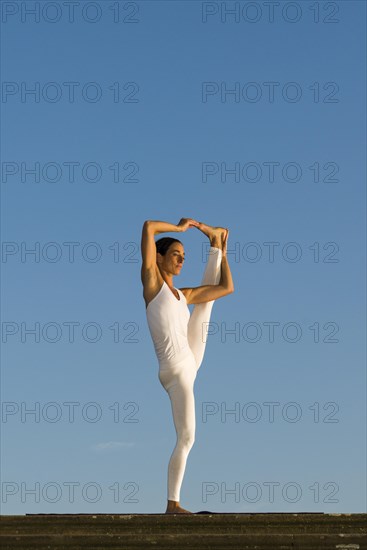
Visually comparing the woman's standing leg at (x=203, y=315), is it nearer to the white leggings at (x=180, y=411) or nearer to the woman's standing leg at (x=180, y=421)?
the white leggings at (x=180, y=411)

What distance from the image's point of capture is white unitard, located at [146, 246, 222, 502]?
11008mm

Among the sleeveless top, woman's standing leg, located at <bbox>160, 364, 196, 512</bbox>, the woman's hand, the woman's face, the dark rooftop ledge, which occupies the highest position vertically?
the woman's hand

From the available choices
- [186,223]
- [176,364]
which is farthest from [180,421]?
[186,223]

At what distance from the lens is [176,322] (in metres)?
11.4

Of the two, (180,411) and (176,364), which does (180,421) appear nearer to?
(180,411)

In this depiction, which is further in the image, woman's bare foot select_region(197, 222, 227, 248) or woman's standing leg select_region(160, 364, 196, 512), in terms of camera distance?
woman's bare foot select_region(197, 222, 227, 248)

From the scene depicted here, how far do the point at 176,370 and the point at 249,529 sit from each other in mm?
2085

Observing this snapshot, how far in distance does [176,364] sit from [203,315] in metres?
1.04

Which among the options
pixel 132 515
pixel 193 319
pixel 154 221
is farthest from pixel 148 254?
pixel 132 515

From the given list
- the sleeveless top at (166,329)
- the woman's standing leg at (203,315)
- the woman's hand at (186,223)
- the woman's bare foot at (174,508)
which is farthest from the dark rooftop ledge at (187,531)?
the woman's hand at (186,223)

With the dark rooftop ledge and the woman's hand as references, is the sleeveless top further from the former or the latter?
the dark rooftop ledge

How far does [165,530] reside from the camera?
32.0 ft

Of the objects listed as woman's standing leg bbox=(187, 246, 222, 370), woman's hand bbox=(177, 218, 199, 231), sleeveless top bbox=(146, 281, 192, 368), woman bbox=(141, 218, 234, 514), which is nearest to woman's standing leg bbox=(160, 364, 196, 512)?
woman bbox=(141, 218, 234, 514)

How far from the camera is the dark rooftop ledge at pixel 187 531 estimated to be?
9.52m
